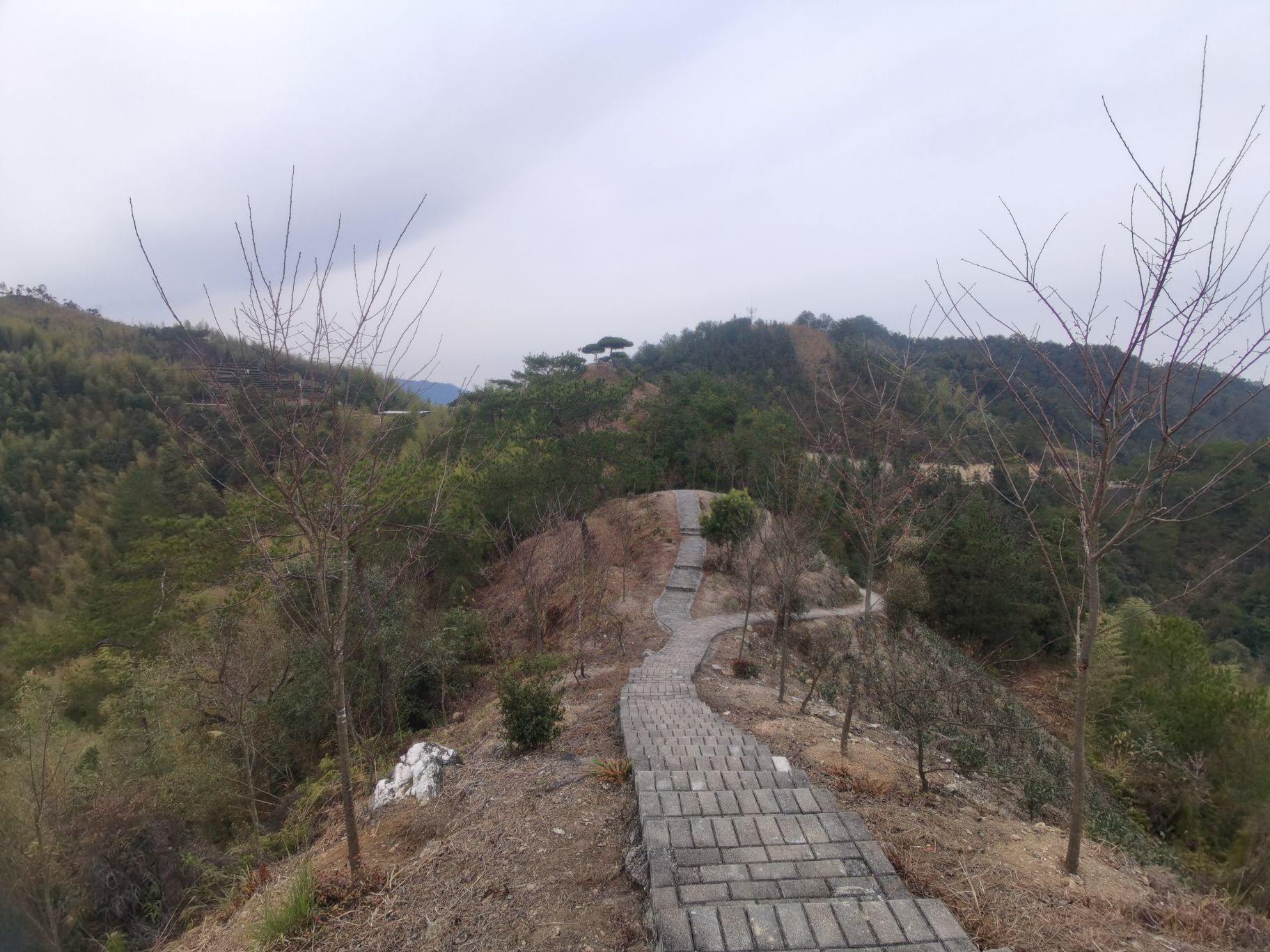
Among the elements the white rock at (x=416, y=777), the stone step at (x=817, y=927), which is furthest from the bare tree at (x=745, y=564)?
the stone step at (x=817, y=927)

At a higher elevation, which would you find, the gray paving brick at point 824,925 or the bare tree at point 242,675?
the gray paving brick at point 824,925

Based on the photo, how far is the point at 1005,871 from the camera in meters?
4.25

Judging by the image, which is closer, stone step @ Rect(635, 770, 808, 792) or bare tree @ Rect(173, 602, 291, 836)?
stone step @ Rect(635, 770, 808, 792)

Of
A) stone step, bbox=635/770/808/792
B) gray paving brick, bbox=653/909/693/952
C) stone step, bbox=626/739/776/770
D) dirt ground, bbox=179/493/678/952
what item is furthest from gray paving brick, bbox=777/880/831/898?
stone step, bbox=626/739/776/770

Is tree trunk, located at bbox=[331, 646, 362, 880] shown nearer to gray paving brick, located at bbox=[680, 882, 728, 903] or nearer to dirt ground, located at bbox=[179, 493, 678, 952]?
dirt ground, located at bbox=[179, 493, 678, 952]

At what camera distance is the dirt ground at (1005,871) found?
356 cm

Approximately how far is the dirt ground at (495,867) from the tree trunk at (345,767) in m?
0.26

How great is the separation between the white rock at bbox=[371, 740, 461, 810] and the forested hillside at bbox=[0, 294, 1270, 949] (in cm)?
132

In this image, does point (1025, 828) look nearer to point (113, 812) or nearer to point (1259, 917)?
point (1259, 917)

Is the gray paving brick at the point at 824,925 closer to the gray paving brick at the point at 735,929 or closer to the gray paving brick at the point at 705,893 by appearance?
the gray paving brick at the point at 735,929

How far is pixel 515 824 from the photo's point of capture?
4.69 meters

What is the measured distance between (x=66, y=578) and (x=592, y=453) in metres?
18.9

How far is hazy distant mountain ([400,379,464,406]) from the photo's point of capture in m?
4.41

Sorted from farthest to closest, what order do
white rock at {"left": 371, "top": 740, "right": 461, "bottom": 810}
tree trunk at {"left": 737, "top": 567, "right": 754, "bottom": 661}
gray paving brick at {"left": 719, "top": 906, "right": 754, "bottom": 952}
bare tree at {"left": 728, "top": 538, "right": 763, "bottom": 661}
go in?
bare tree at {"left": 728, "top": 538, "right": 763, "bottom": 661}, tree trunk at {"left": 737, "top": 567, "right": 754, "bottom": 661}, white rock at {"left": 371, "top": 740, "right": 461, "bottom": 810}, gray paving brick at {"left": 719, "top": 906, "right": 754, "bottom": 952}
